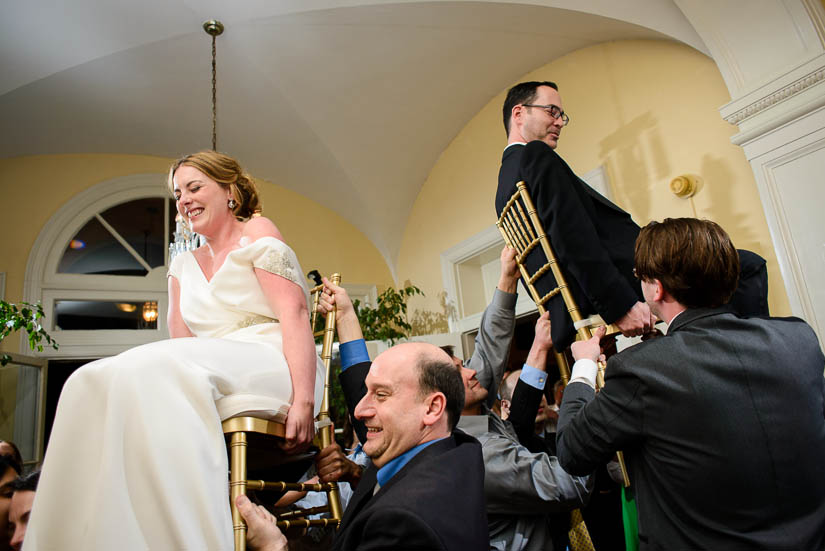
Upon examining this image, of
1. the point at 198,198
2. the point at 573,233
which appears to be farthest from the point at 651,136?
the point at 198,198

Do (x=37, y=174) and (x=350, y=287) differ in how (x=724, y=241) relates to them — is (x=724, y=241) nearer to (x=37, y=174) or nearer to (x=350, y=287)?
(x=350, y=287)

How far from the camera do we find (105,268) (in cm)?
641

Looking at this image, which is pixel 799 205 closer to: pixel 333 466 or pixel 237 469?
pixel 333 466

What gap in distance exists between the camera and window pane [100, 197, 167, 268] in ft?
21.4

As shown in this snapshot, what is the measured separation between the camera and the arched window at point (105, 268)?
239 inches

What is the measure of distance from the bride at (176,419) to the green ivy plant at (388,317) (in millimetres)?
4405

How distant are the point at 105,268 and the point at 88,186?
0.86 m

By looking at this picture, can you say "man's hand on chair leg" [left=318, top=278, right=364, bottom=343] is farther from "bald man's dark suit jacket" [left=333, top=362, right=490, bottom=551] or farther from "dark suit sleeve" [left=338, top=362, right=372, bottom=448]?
"bald man's dark suit jacket" [left=333, top=362, right=490, bottom=551]

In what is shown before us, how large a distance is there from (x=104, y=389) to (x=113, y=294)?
570 centimetres

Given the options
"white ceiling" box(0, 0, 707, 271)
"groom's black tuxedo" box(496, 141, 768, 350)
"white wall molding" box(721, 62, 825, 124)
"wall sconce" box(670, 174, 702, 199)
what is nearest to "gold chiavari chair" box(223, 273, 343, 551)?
"groom's black tuxedo" box(496, 141, 768, 350)

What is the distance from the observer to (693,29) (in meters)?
3.70

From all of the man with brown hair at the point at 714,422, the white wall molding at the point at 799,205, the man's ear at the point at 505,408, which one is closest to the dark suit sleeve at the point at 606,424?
the man with brown hair at the point at 714,422

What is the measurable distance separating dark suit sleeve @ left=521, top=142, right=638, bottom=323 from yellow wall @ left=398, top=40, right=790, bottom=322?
208 centimetres

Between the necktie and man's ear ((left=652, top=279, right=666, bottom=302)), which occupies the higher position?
man's ear ((left=652, top=279, right=666, bottom=302))
